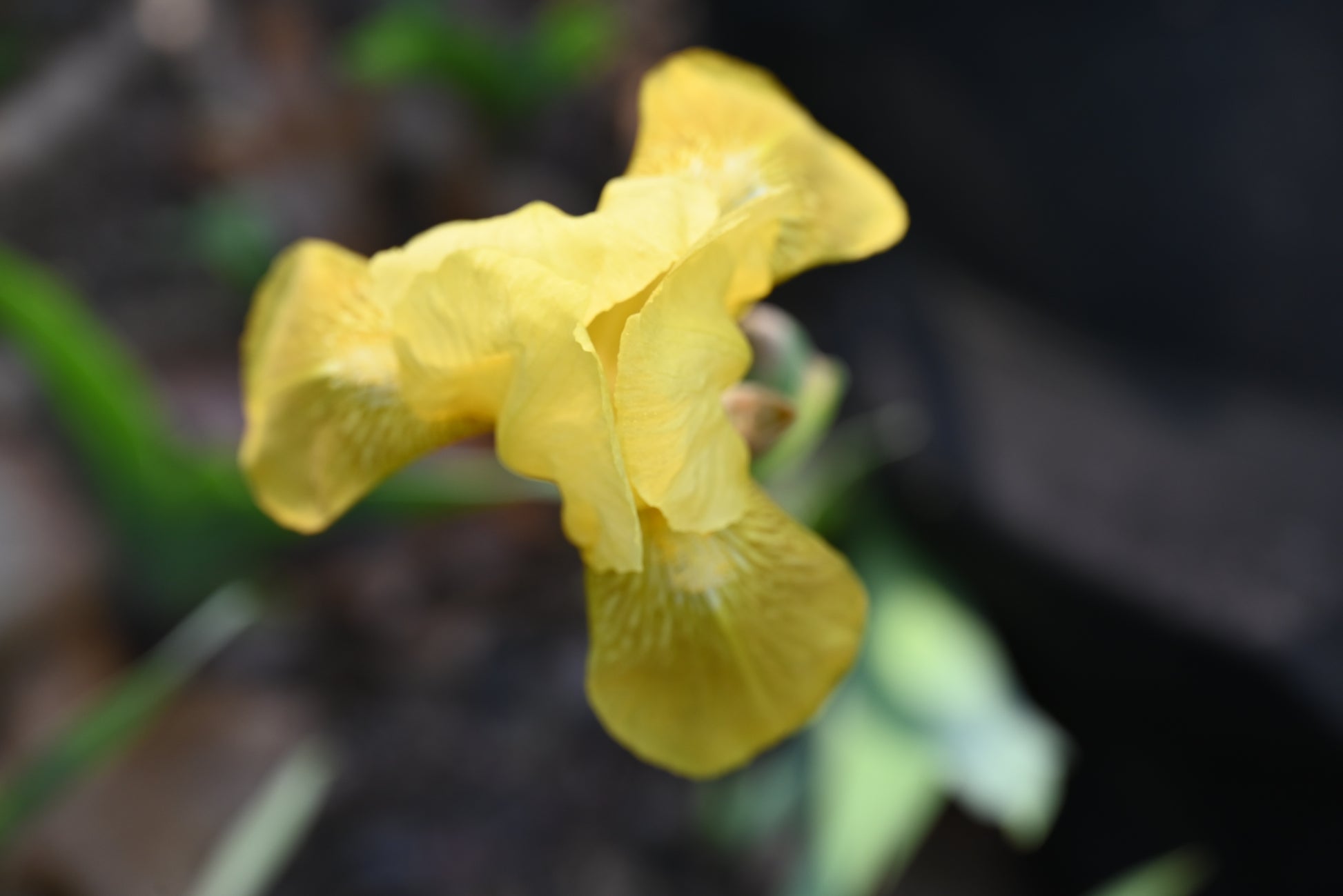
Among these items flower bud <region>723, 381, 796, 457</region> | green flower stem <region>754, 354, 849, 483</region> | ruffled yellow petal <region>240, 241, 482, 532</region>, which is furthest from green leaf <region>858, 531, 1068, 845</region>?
ruffled yellow petal <region>240, 241, 482, 532</region>

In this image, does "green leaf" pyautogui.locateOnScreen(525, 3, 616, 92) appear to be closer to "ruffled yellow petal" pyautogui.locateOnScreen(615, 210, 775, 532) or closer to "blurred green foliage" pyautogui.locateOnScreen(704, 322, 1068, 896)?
"blurred green foliage" pyautogui.locateOnScreen(704, 322, 1068, 896)

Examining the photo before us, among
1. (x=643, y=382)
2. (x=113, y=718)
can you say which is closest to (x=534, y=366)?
(x=643, y=382)

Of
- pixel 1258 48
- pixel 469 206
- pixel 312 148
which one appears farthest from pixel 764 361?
pixel 312 148

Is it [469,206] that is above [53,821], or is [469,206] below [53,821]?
above

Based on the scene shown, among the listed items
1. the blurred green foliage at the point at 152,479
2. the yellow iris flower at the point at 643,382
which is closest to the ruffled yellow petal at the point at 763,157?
the yellow iris flower at the point at 643,382

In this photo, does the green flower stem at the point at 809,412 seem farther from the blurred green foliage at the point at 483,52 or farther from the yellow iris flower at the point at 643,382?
the blurred green foliage at the point at 483,52

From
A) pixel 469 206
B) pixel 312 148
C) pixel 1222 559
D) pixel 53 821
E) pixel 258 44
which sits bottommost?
pixel 1222 559

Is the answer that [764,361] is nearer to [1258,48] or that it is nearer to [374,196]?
[1258,48]
